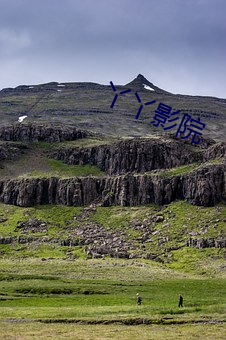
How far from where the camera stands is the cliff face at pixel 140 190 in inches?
6851

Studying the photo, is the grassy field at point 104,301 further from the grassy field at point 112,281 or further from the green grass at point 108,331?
the grassy field at point 112,281

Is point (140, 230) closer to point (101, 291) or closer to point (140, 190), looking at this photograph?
point (140, 190)

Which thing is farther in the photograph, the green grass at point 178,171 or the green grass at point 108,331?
the green grass at point 178,171

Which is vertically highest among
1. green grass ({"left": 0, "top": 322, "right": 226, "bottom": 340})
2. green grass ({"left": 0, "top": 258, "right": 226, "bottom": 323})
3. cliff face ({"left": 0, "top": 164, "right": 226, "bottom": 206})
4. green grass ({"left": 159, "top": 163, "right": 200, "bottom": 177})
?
green grass ({"left": 159, "top": 163, "right": 200, "bottom": 177})

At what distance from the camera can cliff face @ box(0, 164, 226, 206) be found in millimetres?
174025

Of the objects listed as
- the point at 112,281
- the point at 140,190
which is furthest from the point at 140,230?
the point at 112,281

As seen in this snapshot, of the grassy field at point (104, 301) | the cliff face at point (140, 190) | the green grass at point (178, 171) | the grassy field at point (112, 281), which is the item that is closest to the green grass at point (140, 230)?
the grassy field at point (112, 281)

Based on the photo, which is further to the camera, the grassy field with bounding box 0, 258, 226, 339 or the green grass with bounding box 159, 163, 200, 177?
the green grass with bounding box 159, 163, 200, 177

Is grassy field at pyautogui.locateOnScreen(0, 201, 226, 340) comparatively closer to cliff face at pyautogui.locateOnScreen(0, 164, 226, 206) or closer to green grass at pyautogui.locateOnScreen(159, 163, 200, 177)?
cliff face at pyautogui.locateOnScreen(0, 164, 226, 206)

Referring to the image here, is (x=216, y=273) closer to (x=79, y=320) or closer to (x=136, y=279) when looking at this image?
(x=136, y=279)

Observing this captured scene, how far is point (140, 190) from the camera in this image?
186000mm

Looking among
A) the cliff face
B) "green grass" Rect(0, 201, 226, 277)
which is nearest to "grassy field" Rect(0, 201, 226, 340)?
"green grass" Rect(0, 201, 226, 277)

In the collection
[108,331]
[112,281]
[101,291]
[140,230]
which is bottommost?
[112,281]

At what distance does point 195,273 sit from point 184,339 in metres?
82.1
